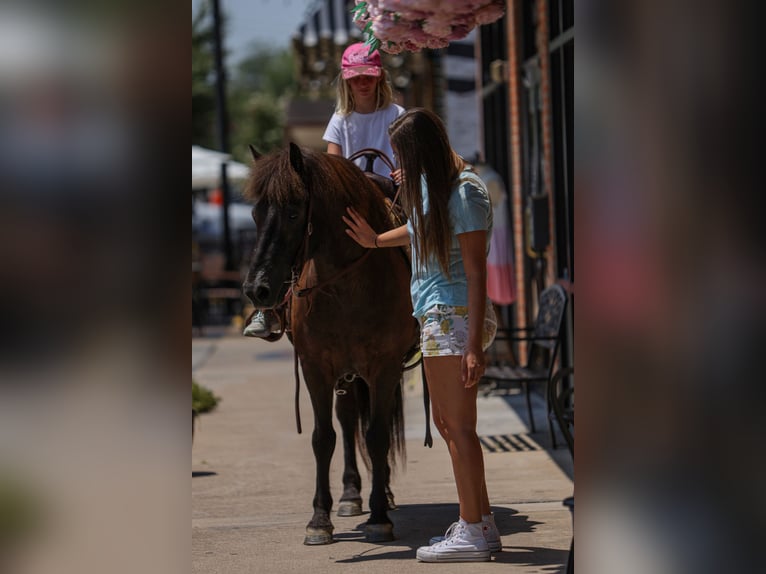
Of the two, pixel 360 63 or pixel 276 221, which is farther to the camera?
pixel 360 63

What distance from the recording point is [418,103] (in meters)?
25.0

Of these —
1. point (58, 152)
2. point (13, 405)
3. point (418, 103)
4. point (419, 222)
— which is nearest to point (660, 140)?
point (58, 152)

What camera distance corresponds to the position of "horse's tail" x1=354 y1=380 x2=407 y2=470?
648 cm

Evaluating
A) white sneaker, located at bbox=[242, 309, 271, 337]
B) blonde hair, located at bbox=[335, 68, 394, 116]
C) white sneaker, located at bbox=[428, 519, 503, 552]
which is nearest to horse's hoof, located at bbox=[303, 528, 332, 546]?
white sneaker, located at bbox=[428, 519, 503, 552]

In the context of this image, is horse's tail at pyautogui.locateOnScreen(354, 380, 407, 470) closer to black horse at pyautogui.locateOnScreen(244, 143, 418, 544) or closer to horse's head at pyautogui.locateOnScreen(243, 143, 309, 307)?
black horse at pyautogui.locateOnScreen(244, 143, 418, 544)

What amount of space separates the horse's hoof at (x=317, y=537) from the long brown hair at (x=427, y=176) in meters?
1.63

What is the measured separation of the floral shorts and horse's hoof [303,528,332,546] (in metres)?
1.27

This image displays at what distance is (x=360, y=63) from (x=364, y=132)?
49 centimetres

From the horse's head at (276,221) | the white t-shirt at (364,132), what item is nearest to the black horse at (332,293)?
the horse's head at (276,221)

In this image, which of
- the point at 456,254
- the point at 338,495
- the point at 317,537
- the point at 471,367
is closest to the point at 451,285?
the point at 456,254

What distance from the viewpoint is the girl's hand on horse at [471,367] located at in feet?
16.8

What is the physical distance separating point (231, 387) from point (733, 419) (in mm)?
10839

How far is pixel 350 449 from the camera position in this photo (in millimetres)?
6730

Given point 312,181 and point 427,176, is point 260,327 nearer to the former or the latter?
point 312,181
